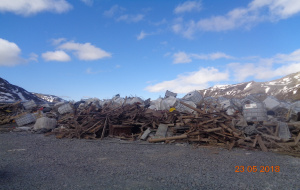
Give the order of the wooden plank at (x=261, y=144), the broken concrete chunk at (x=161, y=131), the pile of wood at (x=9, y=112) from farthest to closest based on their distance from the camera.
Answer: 1. the pile of wood at (x=9, y=112)
2. the broken concrete chunk at (x=161, y=131)
3. the wooden plank at (x=261, y=144)

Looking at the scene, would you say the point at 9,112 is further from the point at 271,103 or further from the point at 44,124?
the point at 271,103

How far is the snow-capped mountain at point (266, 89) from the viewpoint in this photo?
18934mm

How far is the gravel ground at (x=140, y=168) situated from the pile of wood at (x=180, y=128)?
678 mm

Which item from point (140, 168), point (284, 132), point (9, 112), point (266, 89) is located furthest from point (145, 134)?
point (266, 89)

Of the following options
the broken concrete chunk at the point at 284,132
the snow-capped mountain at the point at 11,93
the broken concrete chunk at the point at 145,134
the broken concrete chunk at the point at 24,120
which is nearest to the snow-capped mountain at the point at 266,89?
the broken concrete chunk at the point at 284,132

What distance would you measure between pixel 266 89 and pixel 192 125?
16587 mm

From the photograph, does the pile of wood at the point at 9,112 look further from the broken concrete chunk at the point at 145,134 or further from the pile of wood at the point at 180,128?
the broken concrete chunk at the point at 145,134

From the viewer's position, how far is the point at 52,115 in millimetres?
13516

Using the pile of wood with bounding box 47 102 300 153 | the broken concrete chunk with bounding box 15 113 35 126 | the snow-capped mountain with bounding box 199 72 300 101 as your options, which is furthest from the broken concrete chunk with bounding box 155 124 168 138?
the snow-capped mountain with bounding box 199 72 300 101

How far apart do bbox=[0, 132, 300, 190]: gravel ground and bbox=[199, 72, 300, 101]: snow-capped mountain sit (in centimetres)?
1493

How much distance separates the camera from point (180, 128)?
870 cm

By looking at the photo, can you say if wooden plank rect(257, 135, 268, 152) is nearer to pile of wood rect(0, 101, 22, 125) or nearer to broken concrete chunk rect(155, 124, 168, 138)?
broken concrete chunk rect(155, 124, 168, 138)

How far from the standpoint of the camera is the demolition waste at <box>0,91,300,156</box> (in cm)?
746
